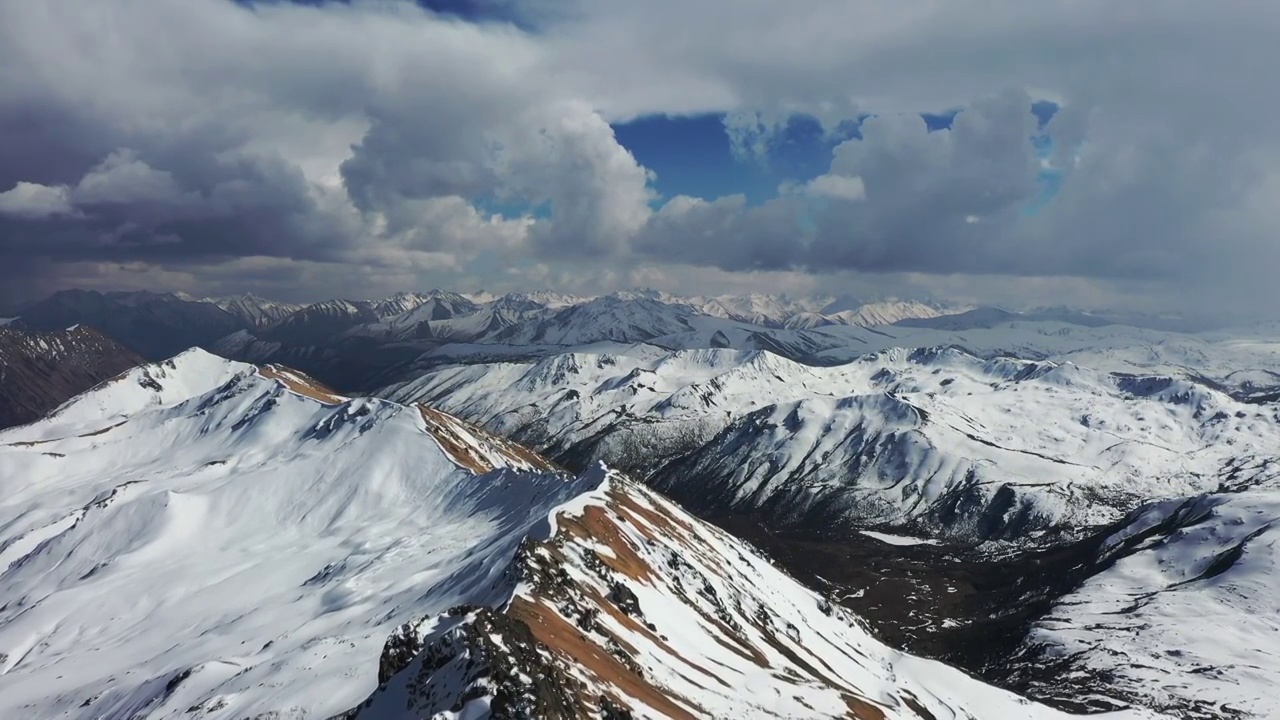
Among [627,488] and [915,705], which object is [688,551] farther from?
[915,705]

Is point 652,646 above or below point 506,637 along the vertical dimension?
below

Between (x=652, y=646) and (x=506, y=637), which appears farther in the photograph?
(x=652, y=646)

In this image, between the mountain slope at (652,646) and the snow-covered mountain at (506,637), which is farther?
the snow-covered mountain at (506,637)

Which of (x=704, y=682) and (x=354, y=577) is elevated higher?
(x=704, y=682)

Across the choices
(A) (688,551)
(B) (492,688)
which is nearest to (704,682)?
(B) (492,688)

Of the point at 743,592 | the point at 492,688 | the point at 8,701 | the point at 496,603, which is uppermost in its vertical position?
the point at 492,688

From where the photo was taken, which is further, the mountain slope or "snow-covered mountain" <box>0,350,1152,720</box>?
"snow-covered mountain" <box>0,350,1152,720</box>

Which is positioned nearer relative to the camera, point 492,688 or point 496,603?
point 492,688

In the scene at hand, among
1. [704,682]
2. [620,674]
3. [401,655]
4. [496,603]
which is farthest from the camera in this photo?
[704,682]

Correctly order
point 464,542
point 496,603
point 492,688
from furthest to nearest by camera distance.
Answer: point 464,542, point 496,603, point 492,688

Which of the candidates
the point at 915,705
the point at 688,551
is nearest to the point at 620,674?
the point at 688,551
